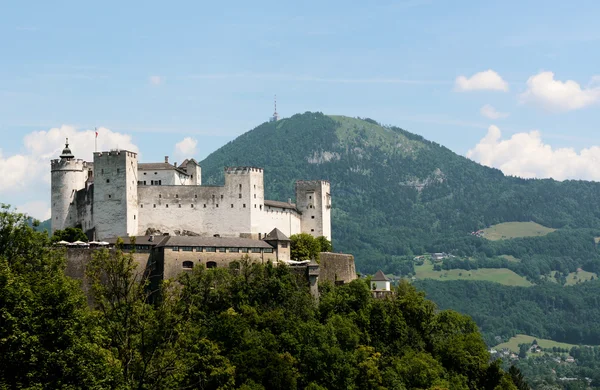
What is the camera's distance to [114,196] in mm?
97625

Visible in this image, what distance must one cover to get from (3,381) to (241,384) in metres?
26.8

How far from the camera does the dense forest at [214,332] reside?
2014 inches

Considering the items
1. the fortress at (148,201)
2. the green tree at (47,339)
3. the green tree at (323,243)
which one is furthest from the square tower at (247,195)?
the green tree at (47,339)

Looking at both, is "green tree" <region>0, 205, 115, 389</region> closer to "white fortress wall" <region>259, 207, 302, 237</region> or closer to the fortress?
the fortress

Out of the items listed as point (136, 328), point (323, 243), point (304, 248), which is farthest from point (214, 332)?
point (323, 243)

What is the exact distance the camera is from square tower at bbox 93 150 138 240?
9712 cm

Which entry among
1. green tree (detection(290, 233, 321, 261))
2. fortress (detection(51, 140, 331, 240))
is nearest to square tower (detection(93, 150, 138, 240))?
fortress (detection(51, 140, 331, 240))

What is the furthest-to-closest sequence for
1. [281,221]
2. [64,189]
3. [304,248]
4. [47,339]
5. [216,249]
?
[281,221], [64,189], [304,248], [216,249], [47,339]

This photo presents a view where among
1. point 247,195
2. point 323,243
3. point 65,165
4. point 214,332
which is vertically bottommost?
point 214,332

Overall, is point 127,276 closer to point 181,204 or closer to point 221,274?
point 221,274

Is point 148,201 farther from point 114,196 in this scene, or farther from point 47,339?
point 47,339

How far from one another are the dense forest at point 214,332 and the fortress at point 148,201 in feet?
39.3

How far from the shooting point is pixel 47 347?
5162cm

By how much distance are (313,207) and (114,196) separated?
1039 inches
